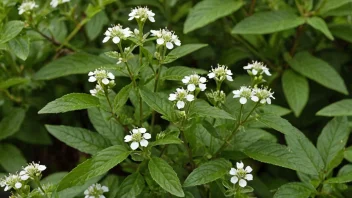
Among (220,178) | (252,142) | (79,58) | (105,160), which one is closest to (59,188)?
(105,160)

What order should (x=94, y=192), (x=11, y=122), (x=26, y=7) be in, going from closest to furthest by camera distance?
1. (x=94, y=192)
2. (x=26, y=7)
3. (x=11, y=122)

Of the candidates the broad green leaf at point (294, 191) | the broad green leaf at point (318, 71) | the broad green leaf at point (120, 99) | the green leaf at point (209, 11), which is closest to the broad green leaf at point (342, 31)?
the broad green leaf at point (318, 71)

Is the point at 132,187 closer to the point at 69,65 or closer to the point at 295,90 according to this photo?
the point at 69,65

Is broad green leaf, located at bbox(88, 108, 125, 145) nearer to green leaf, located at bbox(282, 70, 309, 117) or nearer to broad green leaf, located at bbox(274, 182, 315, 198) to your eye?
broad green leaf, located at bbox(274, 182, 315, 198)

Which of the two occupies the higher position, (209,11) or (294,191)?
(209,11)

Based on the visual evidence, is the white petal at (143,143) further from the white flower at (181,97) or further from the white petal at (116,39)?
the white petal at (116,39)

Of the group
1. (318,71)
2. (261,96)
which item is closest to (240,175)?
(261,96)

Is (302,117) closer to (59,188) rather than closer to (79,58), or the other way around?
(79,58)
